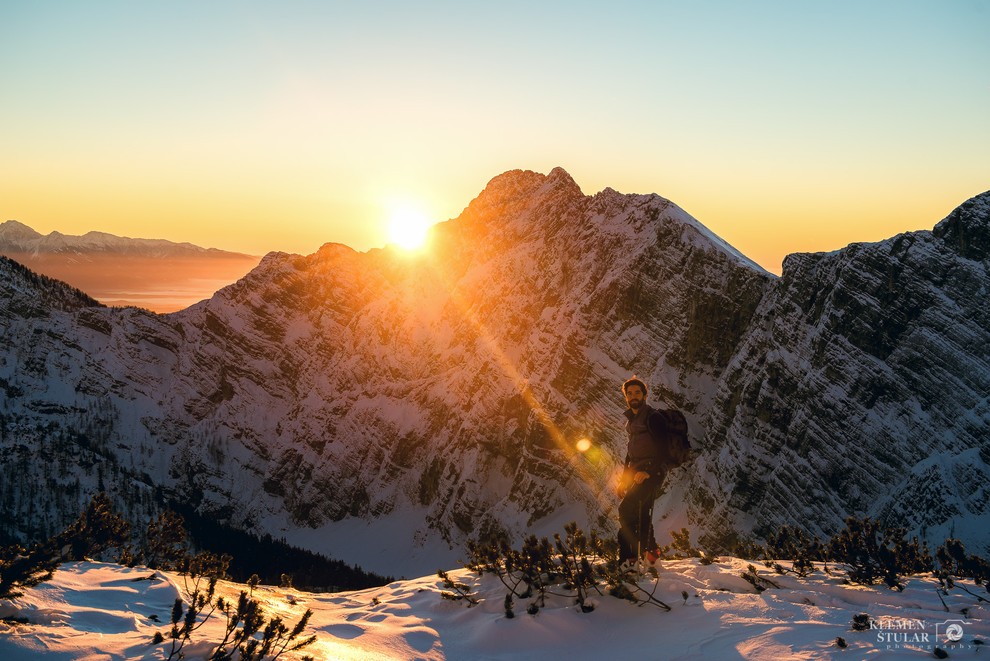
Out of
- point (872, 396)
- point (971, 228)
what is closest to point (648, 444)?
point (971, 228)

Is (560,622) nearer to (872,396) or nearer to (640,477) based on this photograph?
(640,477)

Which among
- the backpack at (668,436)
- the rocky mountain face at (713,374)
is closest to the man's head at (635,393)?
the backpack at (668,436)

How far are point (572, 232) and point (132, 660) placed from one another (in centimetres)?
16733

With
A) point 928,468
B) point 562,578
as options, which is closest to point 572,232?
point 928,468

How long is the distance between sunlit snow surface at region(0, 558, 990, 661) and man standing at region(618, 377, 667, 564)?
0.72 meters

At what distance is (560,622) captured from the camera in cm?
938

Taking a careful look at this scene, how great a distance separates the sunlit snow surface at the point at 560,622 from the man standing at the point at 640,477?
0.72m

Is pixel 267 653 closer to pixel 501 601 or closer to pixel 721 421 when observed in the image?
pixel 501 601

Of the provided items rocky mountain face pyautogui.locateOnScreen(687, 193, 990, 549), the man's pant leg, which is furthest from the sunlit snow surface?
rocky mountain face pyautogui.locateOnScreen(687, 193, 990, 549)

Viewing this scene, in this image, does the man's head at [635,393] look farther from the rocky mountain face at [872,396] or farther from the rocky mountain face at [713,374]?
the rocky mountain face at [713,374]

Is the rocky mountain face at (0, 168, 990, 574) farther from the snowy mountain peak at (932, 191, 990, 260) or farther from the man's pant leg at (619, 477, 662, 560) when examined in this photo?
the man's pant leg at (619, 477, 662, 560)

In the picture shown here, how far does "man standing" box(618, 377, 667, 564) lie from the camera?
1163cm

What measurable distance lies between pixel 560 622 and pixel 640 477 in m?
3.29

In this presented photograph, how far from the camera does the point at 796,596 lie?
9766 millimetres
